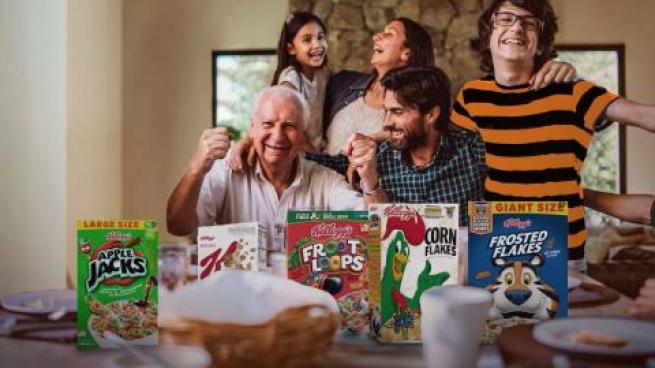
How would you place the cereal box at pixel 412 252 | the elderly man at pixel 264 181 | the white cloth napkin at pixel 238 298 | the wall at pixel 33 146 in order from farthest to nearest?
the elderly man at pixel 264 181 < the wall at pixel 33 146 < the cereal box at pixel 412 252 < the white cloth napkin at pixel 238 298

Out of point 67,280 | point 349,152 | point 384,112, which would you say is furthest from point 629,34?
point 67,280

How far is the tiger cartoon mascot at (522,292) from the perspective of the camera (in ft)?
5.83

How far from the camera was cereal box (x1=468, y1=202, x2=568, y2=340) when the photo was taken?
1.78 meters

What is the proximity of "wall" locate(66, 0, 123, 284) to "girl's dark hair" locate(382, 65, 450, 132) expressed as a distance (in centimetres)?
107

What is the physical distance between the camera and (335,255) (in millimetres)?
1866

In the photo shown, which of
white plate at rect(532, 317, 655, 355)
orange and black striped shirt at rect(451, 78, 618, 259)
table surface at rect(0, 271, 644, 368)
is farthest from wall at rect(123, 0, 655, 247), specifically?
white plate at rect(532, 317, 655, 355)

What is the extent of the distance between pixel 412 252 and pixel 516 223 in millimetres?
297

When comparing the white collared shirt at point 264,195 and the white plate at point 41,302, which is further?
the white collared shirt at point 264,195

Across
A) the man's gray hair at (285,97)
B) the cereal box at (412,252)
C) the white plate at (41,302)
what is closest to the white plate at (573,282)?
the cereal box at (412,252)

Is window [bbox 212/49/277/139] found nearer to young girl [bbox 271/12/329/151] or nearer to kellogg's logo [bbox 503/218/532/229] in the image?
young girl [bbox 271/12/329/151]

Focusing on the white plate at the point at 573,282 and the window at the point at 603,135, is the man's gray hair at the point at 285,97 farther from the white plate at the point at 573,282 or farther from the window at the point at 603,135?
the white plate at the point at 573,282

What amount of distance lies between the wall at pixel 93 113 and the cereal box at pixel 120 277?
0.75 m

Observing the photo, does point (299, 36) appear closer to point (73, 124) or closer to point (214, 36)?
point (214, 36)

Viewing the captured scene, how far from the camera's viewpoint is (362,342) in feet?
5.65
